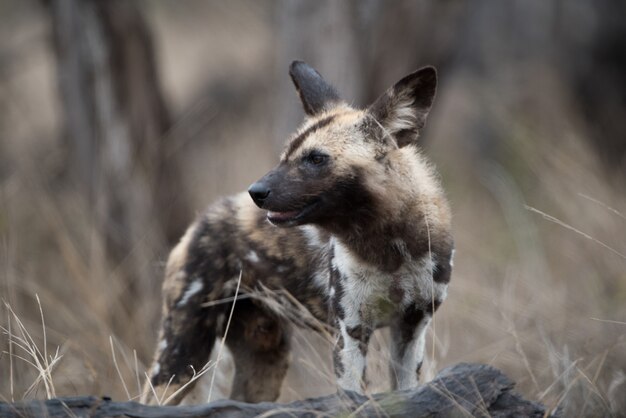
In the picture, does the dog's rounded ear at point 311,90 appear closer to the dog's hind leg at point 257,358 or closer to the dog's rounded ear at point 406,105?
the dog's rounded ear at point 406,105

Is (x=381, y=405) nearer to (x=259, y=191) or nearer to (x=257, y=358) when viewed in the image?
(x=259, y=191)

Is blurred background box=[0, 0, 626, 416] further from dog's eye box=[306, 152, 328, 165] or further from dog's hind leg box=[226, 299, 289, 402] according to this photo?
dog's eye box=[306, 152, 328, 165]

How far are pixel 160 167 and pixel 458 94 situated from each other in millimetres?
7685

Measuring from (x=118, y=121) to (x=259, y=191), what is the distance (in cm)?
404

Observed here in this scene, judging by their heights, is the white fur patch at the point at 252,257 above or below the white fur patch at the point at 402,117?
below

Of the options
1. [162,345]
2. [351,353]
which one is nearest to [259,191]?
[351,353]

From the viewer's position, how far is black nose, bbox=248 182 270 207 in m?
3.98

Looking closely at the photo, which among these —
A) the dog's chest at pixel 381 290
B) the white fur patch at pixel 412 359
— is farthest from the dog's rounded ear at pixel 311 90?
the white fur patch at pixel 412 359

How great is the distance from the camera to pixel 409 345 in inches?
167

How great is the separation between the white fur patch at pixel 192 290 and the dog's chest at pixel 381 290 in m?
0.92

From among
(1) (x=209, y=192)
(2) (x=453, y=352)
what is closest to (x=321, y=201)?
(2) (x=453, y=352)

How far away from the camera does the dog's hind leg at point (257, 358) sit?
199 inches

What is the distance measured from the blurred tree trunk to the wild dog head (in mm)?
3578

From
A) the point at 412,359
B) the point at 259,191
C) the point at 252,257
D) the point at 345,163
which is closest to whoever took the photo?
the point at 259,191
